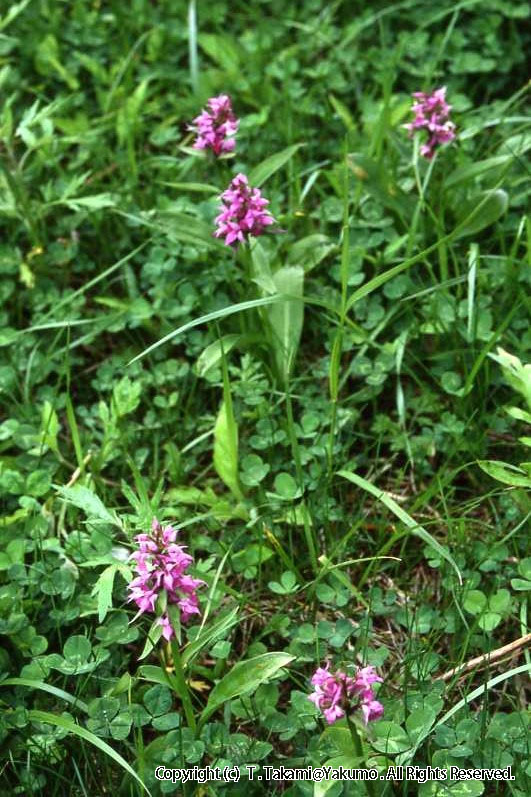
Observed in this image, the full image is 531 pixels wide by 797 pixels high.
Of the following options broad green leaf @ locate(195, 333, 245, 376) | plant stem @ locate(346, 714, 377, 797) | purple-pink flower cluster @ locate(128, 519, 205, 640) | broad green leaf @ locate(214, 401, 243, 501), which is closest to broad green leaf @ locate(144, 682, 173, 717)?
purple-pink flower cluster @ locate(128, 519, 205, 640)

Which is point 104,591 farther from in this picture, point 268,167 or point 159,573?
point 268,167

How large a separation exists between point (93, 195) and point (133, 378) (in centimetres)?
75

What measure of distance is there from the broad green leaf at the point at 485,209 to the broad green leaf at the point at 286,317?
46 centimetres

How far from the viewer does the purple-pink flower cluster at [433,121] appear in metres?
2.68

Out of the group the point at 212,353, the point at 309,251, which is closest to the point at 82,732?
the point at 212,353

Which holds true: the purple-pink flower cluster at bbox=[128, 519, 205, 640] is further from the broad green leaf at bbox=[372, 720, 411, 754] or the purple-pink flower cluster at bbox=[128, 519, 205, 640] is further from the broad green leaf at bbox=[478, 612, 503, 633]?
the broad green leaf at bbox=[478, 612, 503, 633]

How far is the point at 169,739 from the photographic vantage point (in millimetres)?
1959

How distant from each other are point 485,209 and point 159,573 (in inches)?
57.6

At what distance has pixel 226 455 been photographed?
238 cm

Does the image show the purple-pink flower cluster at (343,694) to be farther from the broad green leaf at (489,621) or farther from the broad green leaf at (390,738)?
the broad green leaf at (489,621)

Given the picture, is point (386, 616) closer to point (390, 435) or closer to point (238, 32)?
point (390, 435)

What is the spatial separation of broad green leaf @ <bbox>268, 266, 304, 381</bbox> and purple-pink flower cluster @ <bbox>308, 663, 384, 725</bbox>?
962mm

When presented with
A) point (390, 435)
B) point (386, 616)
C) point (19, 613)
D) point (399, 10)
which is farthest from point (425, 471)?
point (399, 10)

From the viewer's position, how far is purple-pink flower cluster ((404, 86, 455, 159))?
8.80ft
